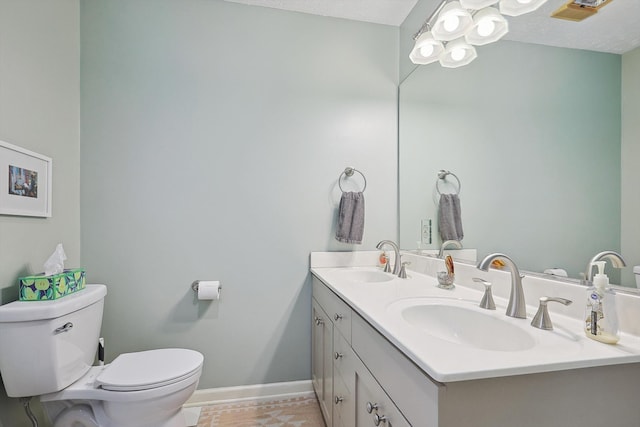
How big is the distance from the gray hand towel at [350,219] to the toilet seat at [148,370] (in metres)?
1.03

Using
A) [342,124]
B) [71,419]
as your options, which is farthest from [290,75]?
[71,419]

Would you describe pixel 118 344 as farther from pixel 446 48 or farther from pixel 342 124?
pixel 446 48

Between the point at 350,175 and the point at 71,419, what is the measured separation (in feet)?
6.06

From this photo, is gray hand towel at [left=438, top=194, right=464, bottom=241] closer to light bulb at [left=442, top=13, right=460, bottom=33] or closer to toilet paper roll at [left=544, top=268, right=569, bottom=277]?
toilet paper roll at [left=544, top=268, right=569, bottom=277]

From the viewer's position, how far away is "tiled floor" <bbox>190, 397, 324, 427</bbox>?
1651mm

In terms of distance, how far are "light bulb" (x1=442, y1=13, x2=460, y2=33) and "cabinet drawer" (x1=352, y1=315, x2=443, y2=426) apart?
1346mm

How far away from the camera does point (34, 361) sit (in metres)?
1.18

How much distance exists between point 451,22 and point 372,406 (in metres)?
1.58

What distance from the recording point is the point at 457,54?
148 cm

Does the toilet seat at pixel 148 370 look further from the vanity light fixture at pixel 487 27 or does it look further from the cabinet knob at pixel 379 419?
the vanity light fixture at pixel 487 27

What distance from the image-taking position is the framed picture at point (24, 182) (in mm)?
1221

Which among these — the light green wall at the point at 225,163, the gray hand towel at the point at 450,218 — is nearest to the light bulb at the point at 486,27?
the gray hand towel at the point at 450,218

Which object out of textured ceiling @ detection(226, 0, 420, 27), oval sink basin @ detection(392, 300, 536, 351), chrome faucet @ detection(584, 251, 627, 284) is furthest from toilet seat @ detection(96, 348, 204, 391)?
textured ceiling @ detection(226, 0, 420, 27)

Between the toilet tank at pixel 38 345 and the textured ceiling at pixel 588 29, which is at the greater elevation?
the textured ceiling at pixel 588 29
